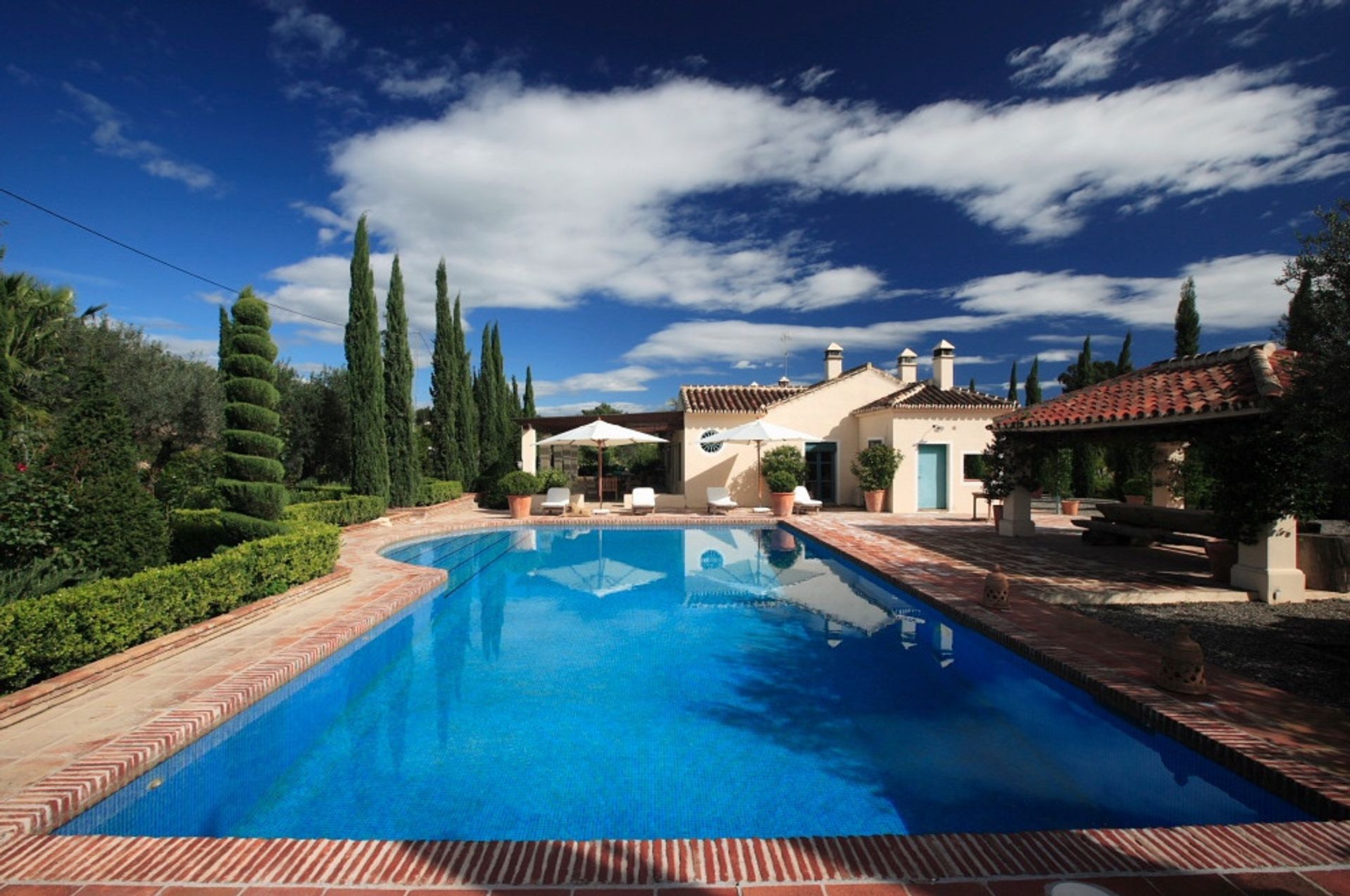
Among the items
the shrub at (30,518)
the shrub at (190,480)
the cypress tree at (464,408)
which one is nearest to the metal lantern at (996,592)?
the shrub at (30,518)

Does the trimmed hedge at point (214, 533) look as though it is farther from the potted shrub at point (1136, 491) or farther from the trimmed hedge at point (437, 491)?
the potted shrub at point (1136, 491)

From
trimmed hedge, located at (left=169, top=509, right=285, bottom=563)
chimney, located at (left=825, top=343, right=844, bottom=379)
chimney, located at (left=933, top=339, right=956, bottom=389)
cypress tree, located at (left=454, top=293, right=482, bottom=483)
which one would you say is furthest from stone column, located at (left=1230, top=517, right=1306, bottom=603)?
cypress tree, located at (left=454, top=293, right=482, bottom=483)

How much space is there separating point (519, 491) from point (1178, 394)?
16434 millimetres

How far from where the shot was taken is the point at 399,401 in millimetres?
19172

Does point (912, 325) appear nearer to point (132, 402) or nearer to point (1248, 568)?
point (1248, 568)

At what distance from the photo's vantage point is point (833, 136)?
15.3 metres

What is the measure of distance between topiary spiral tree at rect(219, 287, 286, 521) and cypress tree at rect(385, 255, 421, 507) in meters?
8.49

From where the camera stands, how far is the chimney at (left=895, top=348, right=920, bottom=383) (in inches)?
928

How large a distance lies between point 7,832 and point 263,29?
42.2ft

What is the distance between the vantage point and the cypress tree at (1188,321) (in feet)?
82.2

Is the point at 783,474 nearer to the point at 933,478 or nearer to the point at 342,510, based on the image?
the point at 933,478

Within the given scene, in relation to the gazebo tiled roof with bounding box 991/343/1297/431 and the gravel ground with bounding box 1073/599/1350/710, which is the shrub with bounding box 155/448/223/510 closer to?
the gravel ground with bounding box 1073/599/1350/710

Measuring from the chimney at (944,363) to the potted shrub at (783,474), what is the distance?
602cm

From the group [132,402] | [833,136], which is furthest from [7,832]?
[132,402]
